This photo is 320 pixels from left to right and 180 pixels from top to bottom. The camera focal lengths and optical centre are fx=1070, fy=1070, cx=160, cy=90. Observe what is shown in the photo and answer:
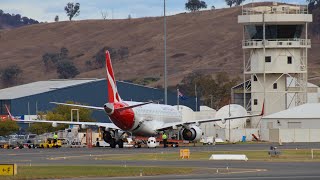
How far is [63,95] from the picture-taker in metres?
164

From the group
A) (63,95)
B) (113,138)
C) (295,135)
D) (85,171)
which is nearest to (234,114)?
(295,135)

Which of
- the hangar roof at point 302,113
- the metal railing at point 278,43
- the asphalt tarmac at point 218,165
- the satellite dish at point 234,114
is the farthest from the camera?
the metal railing at point 278,43

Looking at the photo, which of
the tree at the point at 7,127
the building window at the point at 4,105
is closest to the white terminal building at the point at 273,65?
the tree at the point at 7,127

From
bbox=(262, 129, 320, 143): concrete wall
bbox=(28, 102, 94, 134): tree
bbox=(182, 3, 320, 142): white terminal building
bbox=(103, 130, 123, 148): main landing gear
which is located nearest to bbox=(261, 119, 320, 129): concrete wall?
bbox=(182, 3, 320, 142): white terminal building

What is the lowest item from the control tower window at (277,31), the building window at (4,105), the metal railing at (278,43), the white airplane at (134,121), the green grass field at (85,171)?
the green grass field at (85,171)

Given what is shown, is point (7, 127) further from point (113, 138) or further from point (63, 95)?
point (113, 138)

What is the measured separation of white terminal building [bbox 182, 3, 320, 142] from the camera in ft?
420

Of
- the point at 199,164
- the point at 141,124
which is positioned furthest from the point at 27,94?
the point at 199,164

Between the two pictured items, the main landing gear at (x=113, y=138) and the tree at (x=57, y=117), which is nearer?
the main landing gear at (x=113, y=138)

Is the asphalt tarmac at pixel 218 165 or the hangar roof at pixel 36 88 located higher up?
the hangar roof at pixel 36 88

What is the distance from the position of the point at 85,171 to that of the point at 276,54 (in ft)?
247

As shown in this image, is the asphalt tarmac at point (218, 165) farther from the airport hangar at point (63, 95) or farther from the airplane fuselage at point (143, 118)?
the airport hangar at point (63, 95)

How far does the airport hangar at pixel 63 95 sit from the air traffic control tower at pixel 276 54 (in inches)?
1414

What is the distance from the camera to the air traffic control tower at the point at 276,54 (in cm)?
13075
